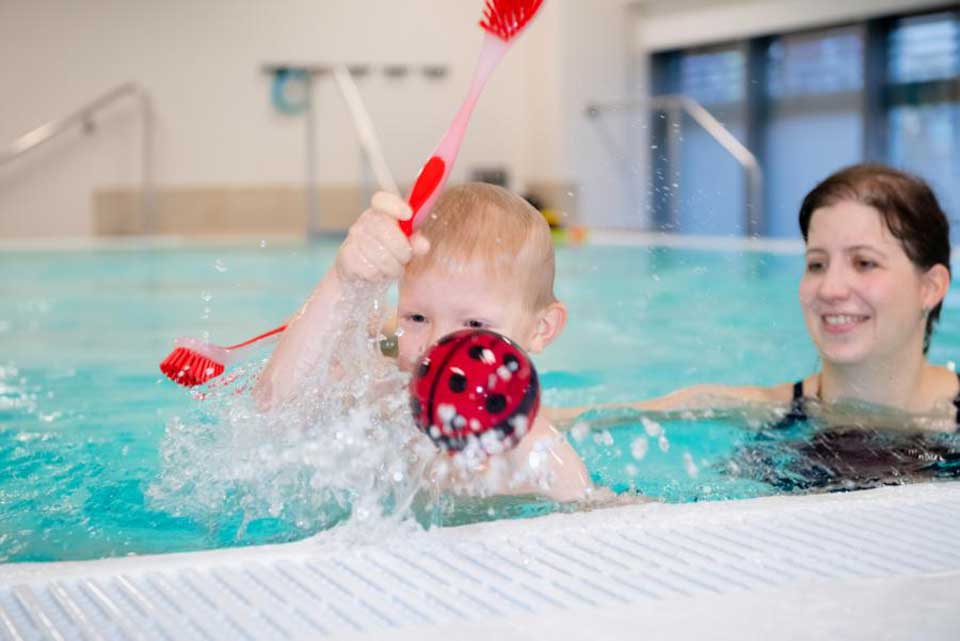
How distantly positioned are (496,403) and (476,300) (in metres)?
0.45

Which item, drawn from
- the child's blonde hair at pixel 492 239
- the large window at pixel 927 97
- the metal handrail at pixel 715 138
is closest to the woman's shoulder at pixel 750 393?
the child's blonde hair at pixel 492 239

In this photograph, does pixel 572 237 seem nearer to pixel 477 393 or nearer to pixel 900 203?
pixel 900 203

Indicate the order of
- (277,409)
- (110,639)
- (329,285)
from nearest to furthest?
(110,639) → (329,285) → (277,409)

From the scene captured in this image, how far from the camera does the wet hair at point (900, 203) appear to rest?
273 centimetres

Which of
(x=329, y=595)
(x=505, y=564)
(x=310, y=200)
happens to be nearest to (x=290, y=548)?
(x=329, y=595)

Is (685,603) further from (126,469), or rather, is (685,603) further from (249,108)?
(249,108)

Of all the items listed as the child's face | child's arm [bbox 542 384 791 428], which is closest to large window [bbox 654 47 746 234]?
child's arm [bbox 542 384 791 428]

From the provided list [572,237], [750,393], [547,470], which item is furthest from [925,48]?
[547,470]

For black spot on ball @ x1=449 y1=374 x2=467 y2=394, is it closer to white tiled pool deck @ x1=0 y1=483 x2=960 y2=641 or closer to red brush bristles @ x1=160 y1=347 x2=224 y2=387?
white tiled pool deck @ x1=0 y1=483 x2=960 y2=641

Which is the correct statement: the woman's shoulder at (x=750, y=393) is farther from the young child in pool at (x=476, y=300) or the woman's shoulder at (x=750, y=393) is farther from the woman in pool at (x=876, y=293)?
the young child in pool at (x=476, y=300)

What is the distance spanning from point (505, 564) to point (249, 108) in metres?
12.3

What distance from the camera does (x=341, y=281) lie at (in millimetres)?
1825

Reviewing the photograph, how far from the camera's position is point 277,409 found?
2061 mm

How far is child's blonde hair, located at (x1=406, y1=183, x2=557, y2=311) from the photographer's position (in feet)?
6.48
